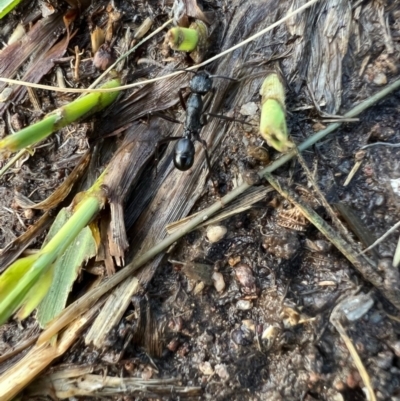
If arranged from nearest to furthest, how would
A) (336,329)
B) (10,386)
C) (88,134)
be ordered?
1. (336,329)
2. (10,386)
3. (88,134)

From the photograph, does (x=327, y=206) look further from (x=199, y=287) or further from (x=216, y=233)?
(x=199, y=287)

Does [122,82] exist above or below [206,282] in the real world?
above

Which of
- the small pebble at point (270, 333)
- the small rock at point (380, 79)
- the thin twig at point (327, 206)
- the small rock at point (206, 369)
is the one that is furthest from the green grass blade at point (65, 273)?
the small rock at point (380, 79)

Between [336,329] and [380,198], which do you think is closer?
[336,329]

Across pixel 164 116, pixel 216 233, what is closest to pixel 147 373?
pixel 216 233

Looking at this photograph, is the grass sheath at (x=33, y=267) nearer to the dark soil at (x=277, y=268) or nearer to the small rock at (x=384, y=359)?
the dark soil at (x=277, y=268)

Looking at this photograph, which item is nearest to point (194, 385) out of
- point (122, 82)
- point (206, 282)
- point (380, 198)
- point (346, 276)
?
point (206, 282)

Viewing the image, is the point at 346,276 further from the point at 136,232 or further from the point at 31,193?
the point at 31,193
